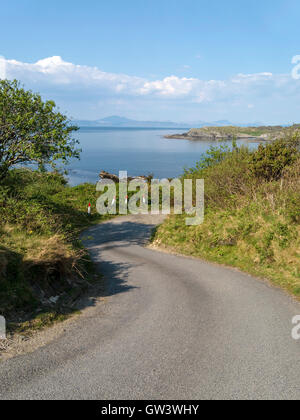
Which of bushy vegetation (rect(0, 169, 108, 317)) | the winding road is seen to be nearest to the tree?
bushy vegetation (rect(0, 169, 108, 317))

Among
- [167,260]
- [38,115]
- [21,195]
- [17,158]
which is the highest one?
[38,115]

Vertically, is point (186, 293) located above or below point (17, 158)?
below

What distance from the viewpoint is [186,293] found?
45.2 ft

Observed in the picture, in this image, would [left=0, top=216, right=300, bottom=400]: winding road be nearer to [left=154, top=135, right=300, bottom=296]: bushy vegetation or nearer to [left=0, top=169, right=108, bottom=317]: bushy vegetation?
[left=0, top=169, right=108, bottom=317]: bushy vegetation

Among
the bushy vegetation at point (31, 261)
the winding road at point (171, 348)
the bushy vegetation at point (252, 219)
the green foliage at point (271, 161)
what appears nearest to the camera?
the winding road at point (171, 348)

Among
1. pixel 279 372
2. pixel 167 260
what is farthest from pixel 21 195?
pixel 279 372

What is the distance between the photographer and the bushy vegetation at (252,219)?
1727 centimetres

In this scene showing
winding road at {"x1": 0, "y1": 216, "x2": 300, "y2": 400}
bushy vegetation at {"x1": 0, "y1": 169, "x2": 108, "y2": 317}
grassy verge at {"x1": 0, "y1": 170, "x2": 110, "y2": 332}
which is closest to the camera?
winding road at {"x1": 0, "y1": 216, "x2": 300, "y2": 400}

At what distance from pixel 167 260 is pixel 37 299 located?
32.0 feet

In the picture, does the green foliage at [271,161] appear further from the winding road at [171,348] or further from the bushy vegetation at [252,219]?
the winding road at [171,348]

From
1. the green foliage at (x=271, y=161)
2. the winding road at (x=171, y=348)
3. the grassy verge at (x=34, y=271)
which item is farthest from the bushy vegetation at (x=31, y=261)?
the green foliage at (x=271, y=161)

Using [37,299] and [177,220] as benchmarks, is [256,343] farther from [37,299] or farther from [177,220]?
[177,220]

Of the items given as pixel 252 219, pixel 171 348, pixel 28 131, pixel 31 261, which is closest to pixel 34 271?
pixel 31 261

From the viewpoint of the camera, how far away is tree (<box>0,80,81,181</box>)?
63.1 feet
